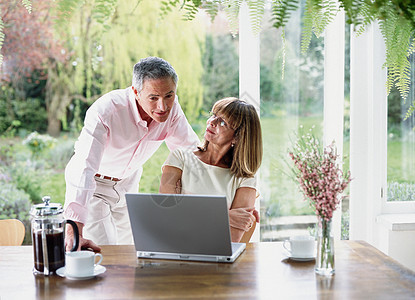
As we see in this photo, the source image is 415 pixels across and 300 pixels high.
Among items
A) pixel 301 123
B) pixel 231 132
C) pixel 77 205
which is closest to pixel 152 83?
pixel 231 132

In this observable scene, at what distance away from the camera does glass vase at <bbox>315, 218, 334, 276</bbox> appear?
172cm

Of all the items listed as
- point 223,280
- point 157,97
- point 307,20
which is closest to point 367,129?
point 157,97

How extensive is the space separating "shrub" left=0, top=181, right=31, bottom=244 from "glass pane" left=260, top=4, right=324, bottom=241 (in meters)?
1.89

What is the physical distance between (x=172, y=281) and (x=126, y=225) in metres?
1.20

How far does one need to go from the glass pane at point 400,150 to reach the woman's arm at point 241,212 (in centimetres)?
153

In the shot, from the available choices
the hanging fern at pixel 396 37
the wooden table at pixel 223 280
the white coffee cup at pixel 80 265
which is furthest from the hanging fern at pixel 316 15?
the white coffee cup at pixel 80 265

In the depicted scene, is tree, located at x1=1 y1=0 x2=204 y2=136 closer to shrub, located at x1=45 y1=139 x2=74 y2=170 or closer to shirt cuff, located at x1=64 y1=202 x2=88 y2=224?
shrub, located at x1=45 y1=139 x2=74 y2=170

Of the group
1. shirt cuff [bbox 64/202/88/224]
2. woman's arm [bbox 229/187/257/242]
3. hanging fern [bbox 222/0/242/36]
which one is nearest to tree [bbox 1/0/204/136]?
woman's arm [bbox 229/187/257/242]

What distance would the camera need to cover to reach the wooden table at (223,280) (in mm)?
1544

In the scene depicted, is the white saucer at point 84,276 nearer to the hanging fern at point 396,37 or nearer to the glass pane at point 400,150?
the hanging fern at point 396,37

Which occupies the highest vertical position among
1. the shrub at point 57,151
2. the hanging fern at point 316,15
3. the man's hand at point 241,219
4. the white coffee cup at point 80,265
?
the hanging fern at point 316,15

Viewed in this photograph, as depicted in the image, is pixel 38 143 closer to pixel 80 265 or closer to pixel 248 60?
pixel 248 60

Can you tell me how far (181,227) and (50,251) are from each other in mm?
437

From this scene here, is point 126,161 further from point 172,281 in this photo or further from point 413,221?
point 413,221
